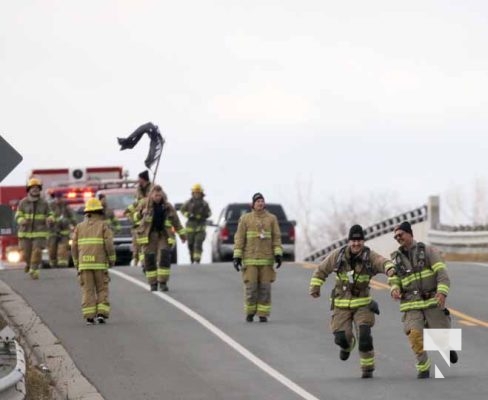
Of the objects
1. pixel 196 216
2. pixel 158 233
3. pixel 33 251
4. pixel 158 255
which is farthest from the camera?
pixel 196 216

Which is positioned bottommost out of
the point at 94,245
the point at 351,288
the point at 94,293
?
the point at 94,293

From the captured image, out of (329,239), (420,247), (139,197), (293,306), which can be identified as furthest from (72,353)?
(329,239)

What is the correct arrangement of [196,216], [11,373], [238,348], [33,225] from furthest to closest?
[196,216] < [33,225] < [238,348] < [11,373]

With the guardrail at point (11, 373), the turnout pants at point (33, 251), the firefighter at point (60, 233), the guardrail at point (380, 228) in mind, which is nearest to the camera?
the guardrail at point (11, 373)

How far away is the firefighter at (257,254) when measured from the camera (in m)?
24.2

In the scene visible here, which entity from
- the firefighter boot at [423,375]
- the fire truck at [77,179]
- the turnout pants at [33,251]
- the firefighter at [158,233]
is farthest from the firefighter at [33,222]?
the firefighter boot at [423,375]

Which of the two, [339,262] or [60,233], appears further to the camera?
[60,233]

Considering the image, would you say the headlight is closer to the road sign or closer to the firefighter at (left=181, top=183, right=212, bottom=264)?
the firefighter at (left=181, top=183, right=212, bottom=264)

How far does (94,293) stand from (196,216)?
48.2 ft

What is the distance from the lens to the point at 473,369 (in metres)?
18.9

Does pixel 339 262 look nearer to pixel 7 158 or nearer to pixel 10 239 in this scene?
pixel 7 158

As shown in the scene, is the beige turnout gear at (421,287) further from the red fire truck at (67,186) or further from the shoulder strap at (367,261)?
the red fire truck at (67,186)

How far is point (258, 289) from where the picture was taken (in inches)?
958

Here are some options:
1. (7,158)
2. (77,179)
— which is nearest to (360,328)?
(7,158)
